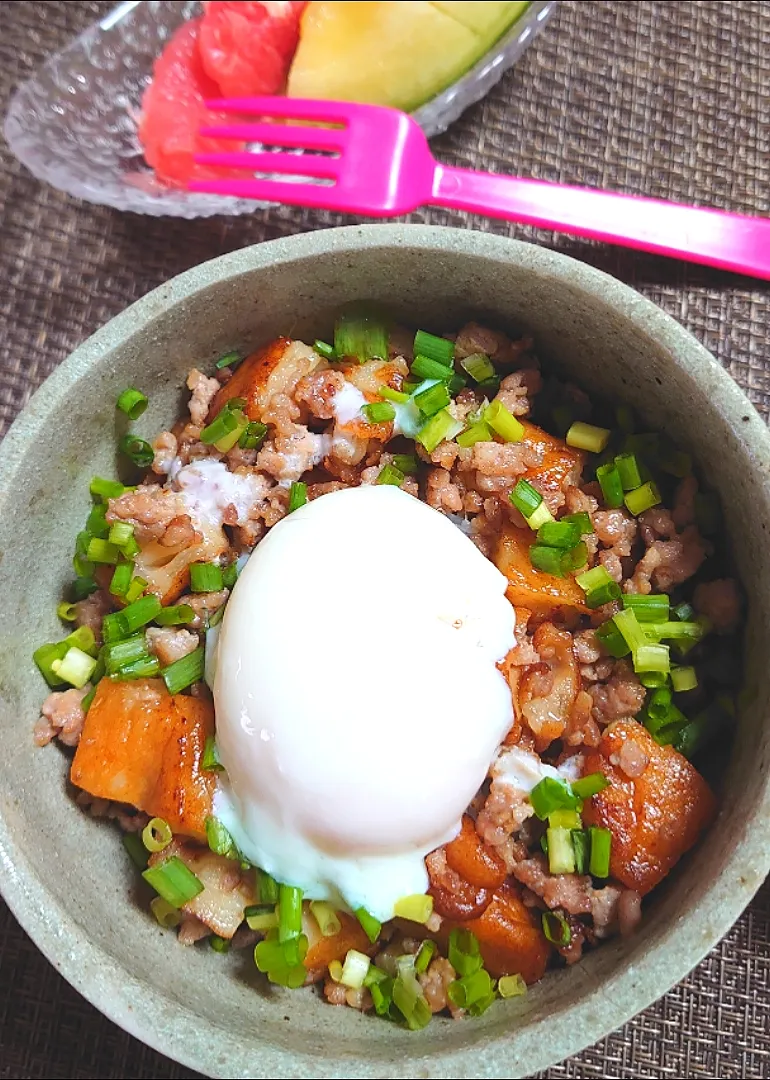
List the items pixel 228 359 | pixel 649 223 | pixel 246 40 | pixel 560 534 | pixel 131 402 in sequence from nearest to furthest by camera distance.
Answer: pixel 560 534 < pixel 131 402 < pixel 228 359 < pixel 649 223 < pixel 246 40

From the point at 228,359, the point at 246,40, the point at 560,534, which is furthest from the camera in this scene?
the point at 246,40

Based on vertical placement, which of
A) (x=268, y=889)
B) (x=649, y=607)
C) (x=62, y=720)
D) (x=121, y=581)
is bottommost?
(x=268, y=889)

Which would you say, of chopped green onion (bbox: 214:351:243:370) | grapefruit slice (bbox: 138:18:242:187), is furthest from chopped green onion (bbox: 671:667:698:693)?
grapefruit slice (bbox: 138:18:242:187)

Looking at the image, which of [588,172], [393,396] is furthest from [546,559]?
[588,172]

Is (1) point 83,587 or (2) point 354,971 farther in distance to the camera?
(1) point 83,587

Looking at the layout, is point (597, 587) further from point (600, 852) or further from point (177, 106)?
point (177, 106)

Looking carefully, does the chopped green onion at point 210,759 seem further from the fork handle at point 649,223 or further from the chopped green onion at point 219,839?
the fork handle at point 649,223

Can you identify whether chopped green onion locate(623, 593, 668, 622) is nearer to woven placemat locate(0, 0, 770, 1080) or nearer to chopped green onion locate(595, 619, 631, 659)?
A: chopped green onion locate(595, 619, 631, 659)
